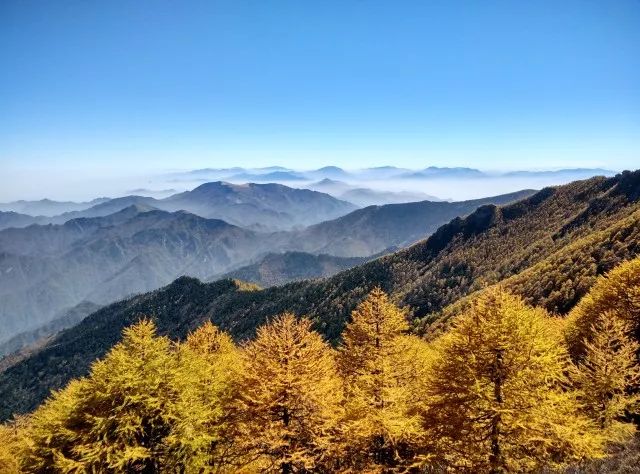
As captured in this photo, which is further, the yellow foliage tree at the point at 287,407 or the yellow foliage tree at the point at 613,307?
the yellow foliage tree at the point at 613,307

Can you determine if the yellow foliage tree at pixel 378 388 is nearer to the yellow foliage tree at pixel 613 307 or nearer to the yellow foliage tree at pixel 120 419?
the yellow foliage tree at pixel 120 419

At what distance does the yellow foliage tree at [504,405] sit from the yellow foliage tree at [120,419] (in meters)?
17.5

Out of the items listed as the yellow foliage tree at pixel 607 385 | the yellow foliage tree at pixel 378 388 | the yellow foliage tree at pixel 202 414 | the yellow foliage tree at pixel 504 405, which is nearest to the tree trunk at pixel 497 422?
the yellow foliage tree at pixel 504 405

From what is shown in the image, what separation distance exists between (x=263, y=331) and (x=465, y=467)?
15117mm

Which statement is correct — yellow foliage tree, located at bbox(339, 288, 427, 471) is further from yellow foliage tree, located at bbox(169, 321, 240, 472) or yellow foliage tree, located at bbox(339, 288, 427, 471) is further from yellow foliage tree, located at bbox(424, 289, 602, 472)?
yellow foliage tree, located at bbox(169, 321, 240, 472)

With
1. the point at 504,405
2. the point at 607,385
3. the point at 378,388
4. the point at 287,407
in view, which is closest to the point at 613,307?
the point at 607,385

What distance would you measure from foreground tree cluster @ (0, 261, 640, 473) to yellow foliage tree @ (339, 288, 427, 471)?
0.32 ft

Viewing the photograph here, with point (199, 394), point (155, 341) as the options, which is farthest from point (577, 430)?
point (155, 341)

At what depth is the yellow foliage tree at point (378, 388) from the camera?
86.8 feet

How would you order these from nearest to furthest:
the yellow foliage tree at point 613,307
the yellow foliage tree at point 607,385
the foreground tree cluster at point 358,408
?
the foreground tree cluster at point 358,408 → the yellow foliage tree at point 607,385 → the yellow foliage tree at point 613,307

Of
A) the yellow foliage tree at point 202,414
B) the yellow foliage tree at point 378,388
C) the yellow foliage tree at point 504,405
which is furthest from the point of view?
the yellow foliage tree at point 202,414

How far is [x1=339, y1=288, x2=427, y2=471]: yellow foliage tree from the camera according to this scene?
2645 cm

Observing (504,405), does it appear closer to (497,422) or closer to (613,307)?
(497,422)

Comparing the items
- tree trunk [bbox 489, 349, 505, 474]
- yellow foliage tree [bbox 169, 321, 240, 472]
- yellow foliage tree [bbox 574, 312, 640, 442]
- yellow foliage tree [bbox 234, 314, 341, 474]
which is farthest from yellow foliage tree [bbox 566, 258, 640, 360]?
yellow foliage tree [bbox 169, 321, 240, 472]
